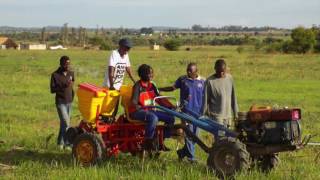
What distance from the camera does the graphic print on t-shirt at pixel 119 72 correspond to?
10.5m

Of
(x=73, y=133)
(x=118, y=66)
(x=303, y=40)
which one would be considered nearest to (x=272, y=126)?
(x=73, y=133)

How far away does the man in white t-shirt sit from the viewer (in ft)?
34.0

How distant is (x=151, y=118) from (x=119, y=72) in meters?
1.80

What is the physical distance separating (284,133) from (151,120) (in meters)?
2.04

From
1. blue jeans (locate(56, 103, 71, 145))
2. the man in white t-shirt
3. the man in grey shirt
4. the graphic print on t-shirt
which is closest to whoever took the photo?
the man in grey shirt

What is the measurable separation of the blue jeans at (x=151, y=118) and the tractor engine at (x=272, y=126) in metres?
1.38

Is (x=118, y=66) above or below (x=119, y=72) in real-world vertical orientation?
above

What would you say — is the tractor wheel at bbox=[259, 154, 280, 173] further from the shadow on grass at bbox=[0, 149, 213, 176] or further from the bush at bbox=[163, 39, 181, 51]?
the bush at bbox=[163, 39, 181, 51]

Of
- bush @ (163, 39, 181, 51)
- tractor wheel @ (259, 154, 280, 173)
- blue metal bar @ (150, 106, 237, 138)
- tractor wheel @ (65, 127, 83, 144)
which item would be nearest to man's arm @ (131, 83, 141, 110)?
blue metal bar @ (150, 106, 237, 138)

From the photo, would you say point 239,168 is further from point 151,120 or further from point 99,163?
point 99,163

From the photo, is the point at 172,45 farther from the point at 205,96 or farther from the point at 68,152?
→ the point at 205,96

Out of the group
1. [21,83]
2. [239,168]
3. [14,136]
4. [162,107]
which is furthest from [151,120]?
[21,83]

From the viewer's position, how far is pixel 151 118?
9.01 metres

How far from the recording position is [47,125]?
1481 centimetres
